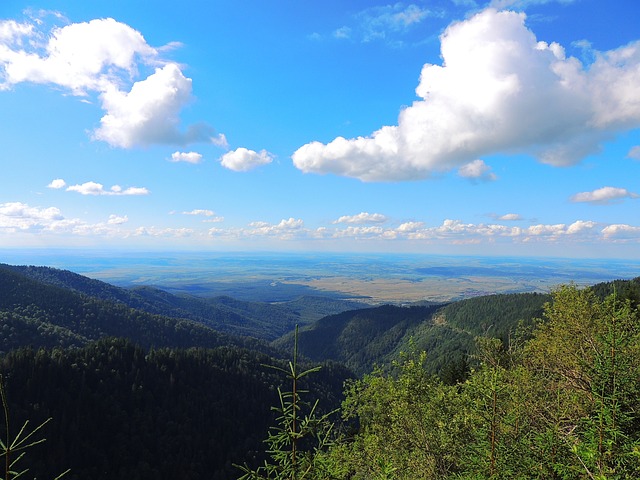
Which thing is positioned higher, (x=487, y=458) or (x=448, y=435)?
(x=487, y=458)

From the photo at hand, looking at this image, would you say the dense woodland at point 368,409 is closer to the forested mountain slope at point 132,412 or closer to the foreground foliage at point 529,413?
the foreground foliage at point 529,413

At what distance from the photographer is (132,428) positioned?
119250mm

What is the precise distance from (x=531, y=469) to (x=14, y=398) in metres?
147

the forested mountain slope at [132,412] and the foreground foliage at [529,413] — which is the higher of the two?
the foreground foliage at [529,413]

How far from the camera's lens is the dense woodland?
38.3 feet

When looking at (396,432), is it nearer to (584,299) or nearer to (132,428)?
(584,299)

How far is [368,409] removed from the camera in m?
31.9

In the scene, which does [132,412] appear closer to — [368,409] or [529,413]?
[368,409]

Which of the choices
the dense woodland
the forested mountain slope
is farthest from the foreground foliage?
the forested mountain slope

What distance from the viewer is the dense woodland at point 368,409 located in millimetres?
11672

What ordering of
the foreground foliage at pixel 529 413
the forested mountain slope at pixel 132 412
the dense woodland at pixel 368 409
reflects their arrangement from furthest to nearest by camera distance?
the forested mountain slope at pixel 132 412, the dense woodland at pixel 368 409, the foreground foliage at pixel 529 413

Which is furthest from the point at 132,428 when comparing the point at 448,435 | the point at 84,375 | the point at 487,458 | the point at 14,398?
the point at 487,458

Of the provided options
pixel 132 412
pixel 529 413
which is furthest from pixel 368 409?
A: pixel 132 412

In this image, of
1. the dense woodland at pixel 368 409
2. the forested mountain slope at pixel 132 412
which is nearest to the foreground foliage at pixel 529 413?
the dense woodland at pixel 368 409
